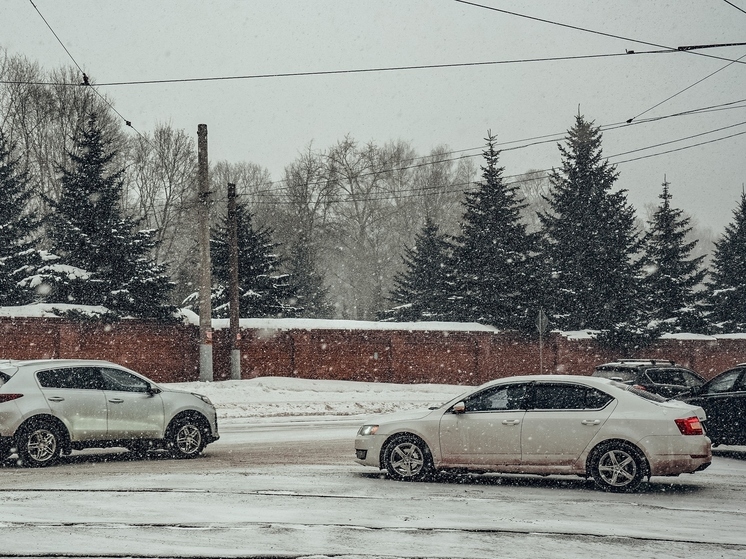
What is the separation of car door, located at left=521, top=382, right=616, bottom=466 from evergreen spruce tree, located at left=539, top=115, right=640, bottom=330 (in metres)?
28.3

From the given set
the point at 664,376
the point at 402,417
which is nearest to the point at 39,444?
the point at 402,417

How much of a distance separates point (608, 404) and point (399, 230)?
53.4 meters

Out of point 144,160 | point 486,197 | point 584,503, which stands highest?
point 144,160

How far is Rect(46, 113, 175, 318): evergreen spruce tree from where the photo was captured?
104 feet

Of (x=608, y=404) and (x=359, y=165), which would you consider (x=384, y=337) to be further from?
(x=359, y=165)

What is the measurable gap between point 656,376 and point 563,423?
1016 cm

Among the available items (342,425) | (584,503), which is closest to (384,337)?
(342,425)

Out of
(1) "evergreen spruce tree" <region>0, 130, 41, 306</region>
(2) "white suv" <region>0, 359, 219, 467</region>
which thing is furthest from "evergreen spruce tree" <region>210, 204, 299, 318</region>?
(2) "white suv" <region>0, 359, 219, 467</region>

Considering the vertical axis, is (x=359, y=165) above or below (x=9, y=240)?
above

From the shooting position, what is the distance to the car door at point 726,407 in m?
15.0

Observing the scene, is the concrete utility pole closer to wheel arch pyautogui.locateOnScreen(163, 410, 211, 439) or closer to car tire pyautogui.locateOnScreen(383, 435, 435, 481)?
wheel arch pyautogui.locateOnScreen(163, 410, 211, 439)

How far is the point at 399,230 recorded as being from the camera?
64.7 meters

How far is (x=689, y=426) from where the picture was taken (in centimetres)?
1118

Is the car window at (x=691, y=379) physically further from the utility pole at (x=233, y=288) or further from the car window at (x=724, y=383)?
the utility pole at (x=233, y=288)
